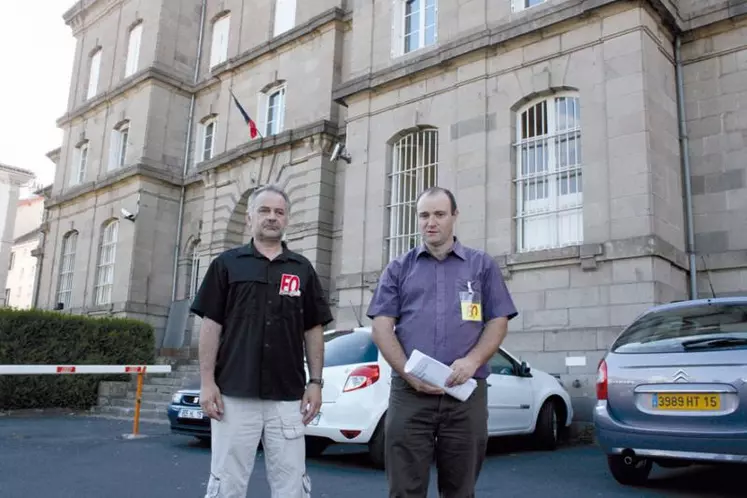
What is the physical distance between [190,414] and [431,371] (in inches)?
247

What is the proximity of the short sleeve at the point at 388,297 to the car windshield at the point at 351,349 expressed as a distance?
13.1 feet

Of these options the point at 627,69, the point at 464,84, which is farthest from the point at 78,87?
the point at 627,69

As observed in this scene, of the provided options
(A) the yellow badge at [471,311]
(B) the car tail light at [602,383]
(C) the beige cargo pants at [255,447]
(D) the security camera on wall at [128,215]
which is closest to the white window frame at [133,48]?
(D) the security camera on wall at [128,215]

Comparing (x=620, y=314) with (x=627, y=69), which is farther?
(x=627, y=69)

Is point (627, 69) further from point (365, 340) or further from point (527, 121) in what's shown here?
point (365, 340)

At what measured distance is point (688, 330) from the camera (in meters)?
6.05

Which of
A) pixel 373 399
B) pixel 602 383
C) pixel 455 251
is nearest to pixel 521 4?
pixel 373 399

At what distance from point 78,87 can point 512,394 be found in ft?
91.1

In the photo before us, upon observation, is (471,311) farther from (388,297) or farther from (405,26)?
(405,26)

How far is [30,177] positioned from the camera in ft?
125

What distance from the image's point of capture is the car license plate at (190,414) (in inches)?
342

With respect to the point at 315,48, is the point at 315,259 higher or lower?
lower

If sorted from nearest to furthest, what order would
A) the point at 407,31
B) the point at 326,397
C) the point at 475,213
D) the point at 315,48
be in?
the point at 326,397 < the point at 475,213 < the point at 407,31 < the point at 315,48

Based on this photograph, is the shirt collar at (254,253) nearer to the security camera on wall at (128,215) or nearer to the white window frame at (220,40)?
the security camera on wall at (128,215)
